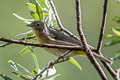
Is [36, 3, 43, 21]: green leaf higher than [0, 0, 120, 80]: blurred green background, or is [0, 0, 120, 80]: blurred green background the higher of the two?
[36, 3, 43, 21]: green leaf

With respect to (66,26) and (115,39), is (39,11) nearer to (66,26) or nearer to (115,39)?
(115,39)

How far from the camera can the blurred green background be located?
3393 millimetres

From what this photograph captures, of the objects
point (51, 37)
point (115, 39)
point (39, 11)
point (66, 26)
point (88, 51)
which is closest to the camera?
point (115, 39)

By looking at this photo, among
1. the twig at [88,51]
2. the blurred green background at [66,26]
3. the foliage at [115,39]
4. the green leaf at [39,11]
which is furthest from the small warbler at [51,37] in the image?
the blurred green background at [66,26]

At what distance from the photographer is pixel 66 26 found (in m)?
3.79

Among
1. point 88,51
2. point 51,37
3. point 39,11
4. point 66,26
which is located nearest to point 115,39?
point 88,51

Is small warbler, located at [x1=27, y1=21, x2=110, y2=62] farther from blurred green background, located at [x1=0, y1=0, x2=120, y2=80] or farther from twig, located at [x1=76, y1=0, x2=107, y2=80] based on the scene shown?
blurred green background, located at [x1=0, y1=0, x2=120, y2=80]

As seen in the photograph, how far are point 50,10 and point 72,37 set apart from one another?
16cm

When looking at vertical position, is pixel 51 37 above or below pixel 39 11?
below

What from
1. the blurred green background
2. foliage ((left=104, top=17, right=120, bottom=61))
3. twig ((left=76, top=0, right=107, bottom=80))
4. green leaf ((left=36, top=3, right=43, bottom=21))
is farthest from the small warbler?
the blurred green background

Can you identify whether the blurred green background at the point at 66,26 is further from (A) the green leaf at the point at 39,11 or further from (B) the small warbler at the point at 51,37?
(A) the green leaf at the point at 39,11

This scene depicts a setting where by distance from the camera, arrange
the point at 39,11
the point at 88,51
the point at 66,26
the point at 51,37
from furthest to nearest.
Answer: the point at 66,26 → the point at 51,37 → the point at 39,11 → the point at 88,51

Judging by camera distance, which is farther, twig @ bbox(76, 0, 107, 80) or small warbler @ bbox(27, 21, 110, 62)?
small warbler @ bbox(27, 21, 110, 62)

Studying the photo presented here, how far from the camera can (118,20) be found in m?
0.79
